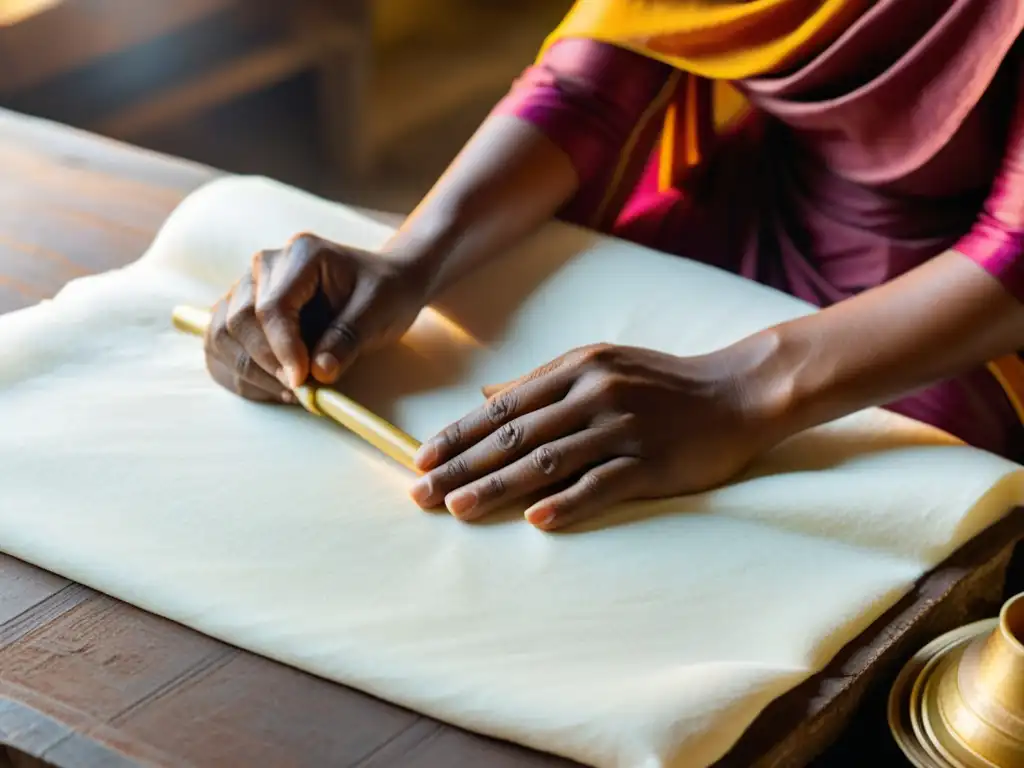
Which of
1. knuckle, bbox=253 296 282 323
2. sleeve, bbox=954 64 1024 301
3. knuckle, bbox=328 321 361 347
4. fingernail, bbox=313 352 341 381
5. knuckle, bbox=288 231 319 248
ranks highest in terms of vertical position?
sleeve, bbox=954 64 1024 301

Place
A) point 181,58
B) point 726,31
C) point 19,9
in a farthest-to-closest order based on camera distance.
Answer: point 181,58 < point 19,9 < point 726,31

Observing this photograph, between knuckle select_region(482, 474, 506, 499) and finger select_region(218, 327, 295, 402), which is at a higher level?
finger select_region(218, 327, 295, 402)

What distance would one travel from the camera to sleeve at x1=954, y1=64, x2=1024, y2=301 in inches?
33.9

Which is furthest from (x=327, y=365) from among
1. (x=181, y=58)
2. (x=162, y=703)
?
(x=181, y=58)

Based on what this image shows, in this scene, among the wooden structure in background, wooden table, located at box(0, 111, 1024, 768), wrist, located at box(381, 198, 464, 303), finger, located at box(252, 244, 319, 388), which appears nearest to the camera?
wooden table, located at box(0, 111, 1024, 768)

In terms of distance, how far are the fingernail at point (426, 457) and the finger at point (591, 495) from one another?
0.25ft

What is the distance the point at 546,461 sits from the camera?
80cm

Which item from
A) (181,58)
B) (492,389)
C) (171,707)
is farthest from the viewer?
(181,58)

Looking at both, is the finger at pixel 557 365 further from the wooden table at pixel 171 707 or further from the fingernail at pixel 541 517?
the wooden table at pixel 171 707

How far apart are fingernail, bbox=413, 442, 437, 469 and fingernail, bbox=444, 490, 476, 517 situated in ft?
0.12

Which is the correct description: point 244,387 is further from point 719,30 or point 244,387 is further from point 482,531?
point 719,30

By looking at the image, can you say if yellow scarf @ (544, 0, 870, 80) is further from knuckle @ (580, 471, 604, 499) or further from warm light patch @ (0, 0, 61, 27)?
warm light patch @ (0, 0, 61, 27)

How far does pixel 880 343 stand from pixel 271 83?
7.60ft

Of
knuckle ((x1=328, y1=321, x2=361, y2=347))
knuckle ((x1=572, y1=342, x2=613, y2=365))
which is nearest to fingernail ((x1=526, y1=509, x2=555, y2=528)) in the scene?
knuckle ((x1=572, y1=342, x2=613, y2=365))
